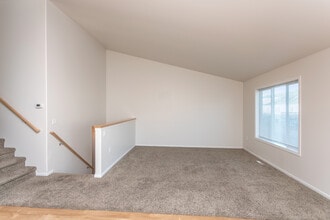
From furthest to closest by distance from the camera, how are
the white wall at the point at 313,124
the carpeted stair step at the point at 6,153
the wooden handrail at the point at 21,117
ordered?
the wooden handrail at the point at 21,117 < the carpeted stair step at the point at 6,153 < the white wall at the point at 313,124

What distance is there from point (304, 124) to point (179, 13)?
2.87m

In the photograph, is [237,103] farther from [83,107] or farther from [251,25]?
[83,107]

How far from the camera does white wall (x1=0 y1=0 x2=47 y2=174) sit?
12.6 ft

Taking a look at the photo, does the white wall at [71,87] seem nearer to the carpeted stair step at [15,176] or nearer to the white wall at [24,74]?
the white wall at [24,74]

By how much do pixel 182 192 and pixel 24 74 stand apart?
11.7 feet

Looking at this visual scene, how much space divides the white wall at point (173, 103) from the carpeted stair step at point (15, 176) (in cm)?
376

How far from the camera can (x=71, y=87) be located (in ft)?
15.8

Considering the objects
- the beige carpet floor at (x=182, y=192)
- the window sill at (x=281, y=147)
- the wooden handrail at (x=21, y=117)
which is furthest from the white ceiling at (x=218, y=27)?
the beige carpet floor at (x=182, y=192)

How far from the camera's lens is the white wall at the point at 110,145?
3893mm

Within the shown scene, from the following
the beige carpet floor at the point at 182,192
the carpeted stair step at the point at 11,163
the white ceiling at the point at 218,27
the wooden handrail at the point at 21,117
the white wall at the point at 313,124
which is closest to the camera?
the white ceiling at the point at 218,27

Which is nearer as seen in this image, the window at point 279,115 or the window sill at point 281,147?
the window sill at point 281,147

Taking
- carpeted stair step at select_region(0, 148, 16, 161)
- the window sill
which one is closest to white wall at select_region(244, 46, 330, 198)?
the window sill

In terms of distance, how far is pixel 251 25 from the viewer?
2.95 m

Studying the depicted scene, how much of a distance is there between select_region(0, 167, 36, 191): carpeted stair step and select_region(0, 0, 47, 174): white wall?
16 centimetres
